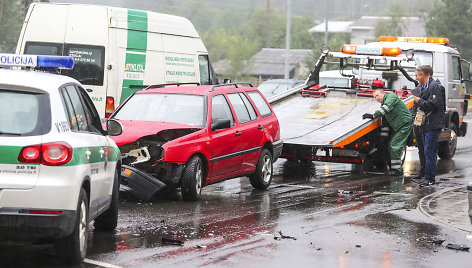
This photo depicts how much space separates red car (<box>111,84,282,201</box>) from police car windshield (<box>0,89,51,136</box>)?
4248mm

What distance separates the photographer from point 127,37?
16984mm

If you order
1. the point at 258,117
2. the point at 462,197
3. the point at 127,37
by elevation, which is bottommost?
the point at 462,197

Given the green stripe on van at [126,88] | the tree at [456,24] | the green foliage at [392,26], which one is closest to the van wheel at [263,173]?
the green stripe on van at [126,88]

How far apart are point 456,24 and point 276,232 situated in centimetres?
5595

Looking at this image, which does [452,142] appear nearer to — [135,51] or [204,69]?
[204,69]

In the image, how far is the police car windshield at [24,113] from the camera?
6.68 meters

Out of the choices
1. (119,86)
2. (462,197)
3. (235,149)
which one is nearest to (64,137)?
(235,149)

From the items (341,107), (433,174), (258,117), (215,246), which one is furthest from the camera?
(341,107)

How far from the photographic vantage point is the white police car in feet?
21.6

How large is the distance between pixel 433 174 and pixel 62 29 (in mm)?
7489

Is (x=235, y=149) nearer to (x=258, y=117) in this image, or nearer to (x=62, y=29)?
(x=258, y=117)

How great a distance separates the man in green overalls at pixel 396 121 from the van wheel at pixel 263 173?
291 centimetres

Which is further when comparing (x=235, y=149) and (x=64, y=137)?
(x=235, y=149)

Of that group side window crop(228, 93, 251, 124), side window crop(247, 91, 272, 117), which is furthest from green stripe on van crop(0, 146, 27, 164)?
side window crop(247, 91, 272, 117)
